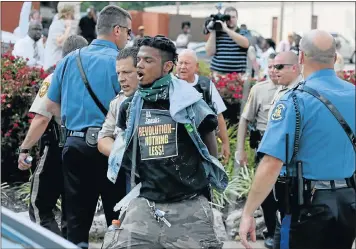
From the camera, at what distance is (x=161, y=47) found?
4.21 meters

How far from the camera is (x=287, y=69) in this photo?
6008 millimetres

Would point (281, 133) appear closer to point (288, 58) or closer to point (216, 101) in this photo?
point (288, 58)

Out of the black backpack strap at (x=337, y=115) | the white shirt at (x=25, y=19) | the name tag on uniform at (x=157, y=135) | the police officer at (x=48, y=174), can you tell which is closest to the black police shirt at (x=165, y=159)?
the name tag on uniform at (x=157, y=135)

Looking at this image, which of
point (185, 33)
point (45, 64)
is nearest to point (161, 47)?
point (45, 64)

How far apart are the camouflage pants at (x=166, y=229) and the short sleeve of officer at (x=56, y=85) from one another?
152 cm

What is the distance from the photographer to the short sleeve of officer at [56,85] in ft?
17.3

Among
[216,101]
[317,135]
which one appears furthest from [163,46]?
[216,101]

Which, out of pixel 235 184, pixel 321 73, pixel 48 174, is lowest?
pixel 235 184

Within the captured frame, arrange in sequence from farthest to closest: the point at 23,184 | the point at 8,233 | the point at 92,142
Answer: the point at 23,184, the point at 92,142, the point at 8,233

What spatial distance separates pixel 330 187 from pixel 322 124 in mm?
353

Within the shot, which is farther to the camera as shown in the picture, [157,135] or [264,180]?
[157,135]

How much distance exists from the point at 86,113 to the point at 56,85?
1.14 feet

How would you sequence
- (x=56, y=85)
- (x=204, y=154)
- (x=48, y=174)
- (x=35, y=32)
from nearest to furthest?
(x=204, y=154) → (x=56, y=85) → (x=48, y=174) → (x=35, y=32)

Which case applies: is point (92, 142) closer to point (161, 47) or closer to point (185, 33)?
point (161, 47)
